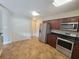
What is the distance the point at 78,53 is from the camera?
277 centimetres

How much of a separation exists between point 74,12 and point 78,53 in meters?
2.09

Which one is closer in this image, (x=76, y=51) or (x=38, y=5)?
(x=76, y=51)

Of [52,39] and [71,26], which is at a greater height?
[71,26]

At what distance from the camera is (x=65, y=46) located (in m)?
3.51

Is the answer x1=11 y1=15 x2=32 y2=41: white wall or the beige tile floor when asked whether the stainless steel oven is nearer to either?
the beige tile floor

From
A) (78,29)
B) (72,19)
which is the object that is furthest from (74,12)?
(78,29)

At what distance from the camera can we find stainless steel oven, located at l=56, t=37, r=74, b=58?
10.5 ft

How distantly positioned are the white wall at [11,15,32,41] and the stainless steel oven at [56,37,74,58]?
364 cm

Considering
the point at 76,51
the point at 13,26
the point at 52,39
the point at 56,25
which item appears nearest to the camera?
the point at 76,51

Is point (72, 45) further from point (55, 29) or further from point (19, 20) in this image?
point (19, 20)

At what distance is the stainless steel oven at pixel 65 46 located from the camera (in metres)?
3.20

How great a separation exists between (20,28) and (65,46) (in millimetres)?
4215

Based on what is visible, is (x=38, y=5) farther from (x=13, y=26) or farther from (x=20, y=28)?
(x=20, y=28)

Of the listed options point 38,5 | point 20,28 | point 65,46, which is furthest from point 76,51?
point 20,28
